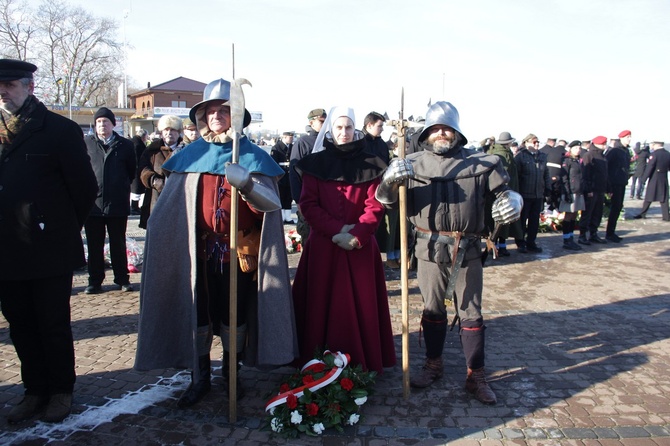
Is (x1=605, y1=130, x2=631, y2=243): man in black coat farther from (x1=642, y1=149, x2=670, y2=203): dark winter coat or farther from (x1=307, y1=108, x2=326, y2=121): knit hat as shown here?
(x1=307, y1=108, x2=326, y2=121): knit hat

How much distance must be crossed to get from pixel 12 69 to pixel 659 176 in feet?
45.9

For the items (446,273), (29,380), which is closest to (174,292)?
(29,380)

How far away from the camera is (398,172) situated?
133 inches

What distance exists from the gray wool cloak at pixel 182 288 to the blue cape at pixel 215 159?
0.18 ft

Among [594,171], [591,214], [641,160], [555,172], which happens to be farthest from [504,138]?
[641,160]

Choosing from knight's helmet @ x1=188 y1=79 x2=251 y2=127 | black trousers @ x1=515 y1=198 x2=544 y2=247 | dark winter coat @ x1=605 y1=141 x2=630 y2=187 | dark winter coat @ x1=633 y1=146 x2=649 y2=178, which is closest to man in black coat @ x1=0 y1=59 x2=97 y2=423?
knight's helmet @ x1=188 y1=79 x2=251 y2=127

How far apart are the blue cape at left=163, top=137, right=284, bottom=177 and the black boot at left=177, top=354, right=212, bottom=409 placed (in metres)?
1.32

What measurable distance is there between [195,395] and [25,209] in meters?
1.63

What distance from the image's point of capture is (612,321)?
18.4 ft

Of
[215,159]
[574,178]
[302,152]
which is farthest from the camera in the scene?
[574,178]

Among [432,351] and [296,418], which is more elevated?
[432,351]

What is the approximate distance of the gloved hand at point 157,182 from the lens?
230 inches

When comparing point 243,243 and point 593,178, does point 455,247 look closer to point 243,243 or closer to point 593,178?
point 243,243

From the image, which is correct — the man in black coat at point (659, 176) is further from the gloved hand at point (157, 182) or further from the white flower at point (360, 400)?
the white flower at point (360, 400)
